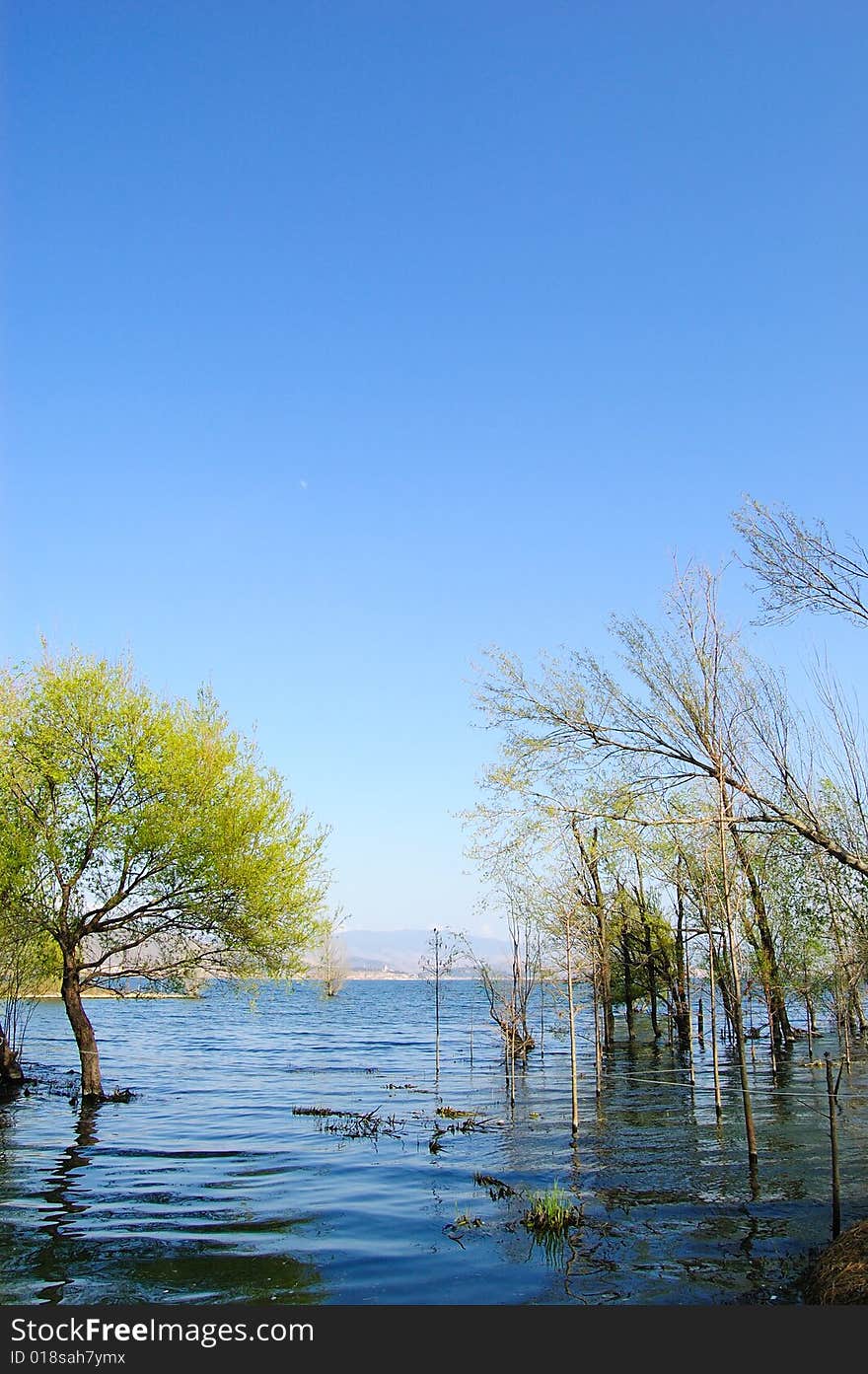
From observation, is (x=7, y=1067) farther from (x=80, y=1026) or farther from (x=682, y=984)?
(x=682, y=984)

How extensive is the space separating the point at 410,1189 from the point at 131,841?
11.8 meters

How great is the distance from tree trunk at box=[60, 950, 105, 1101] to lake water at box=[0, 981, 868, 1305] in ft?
2.35

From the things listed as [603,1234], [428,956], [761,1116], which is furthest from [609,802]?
[428,956]

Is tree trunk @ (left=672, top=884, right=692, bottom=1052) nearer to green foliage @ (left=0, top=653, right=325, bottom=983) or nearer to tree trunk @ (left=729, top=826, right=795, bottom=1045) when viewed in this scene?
tree trunk @ (left=729, top=826, right=795, bottom=1045)

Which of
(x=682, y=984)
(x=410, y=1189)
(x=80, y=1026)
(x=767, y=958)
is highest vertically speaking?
(x=767, y=958)

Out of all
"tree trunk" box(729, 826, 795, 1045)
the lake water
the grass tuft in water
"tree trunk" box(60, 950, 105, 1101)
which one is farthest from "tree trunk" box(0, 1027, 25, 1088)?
"tree trunk" box(729, 826, 795, 1045)

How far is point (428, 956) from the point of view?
124 ft

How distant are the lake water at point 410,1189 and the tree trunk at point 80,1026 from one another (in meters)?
0.72

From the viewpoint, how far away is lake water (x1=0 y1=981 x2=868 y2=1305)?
1116cm

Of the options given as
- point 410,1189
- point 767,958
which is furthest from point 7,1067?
point 767,958

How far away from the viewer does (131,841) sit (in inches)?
968

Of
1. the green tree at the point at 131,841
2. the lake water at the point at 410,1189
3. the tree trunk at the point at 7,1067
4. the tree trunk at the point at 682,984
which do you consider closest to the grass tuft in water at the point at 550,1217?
the lake water at the point at 410,1189

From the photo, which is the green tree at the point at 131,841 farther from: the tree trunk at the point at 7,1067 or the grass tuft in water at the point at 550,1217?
the grass tuft in water at the point at 550,1217

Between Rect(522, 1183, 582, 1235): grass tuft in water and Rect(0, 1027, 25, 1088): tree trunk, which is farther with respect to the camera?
Rect(0, 1027, 25, 1088): tree trunk
